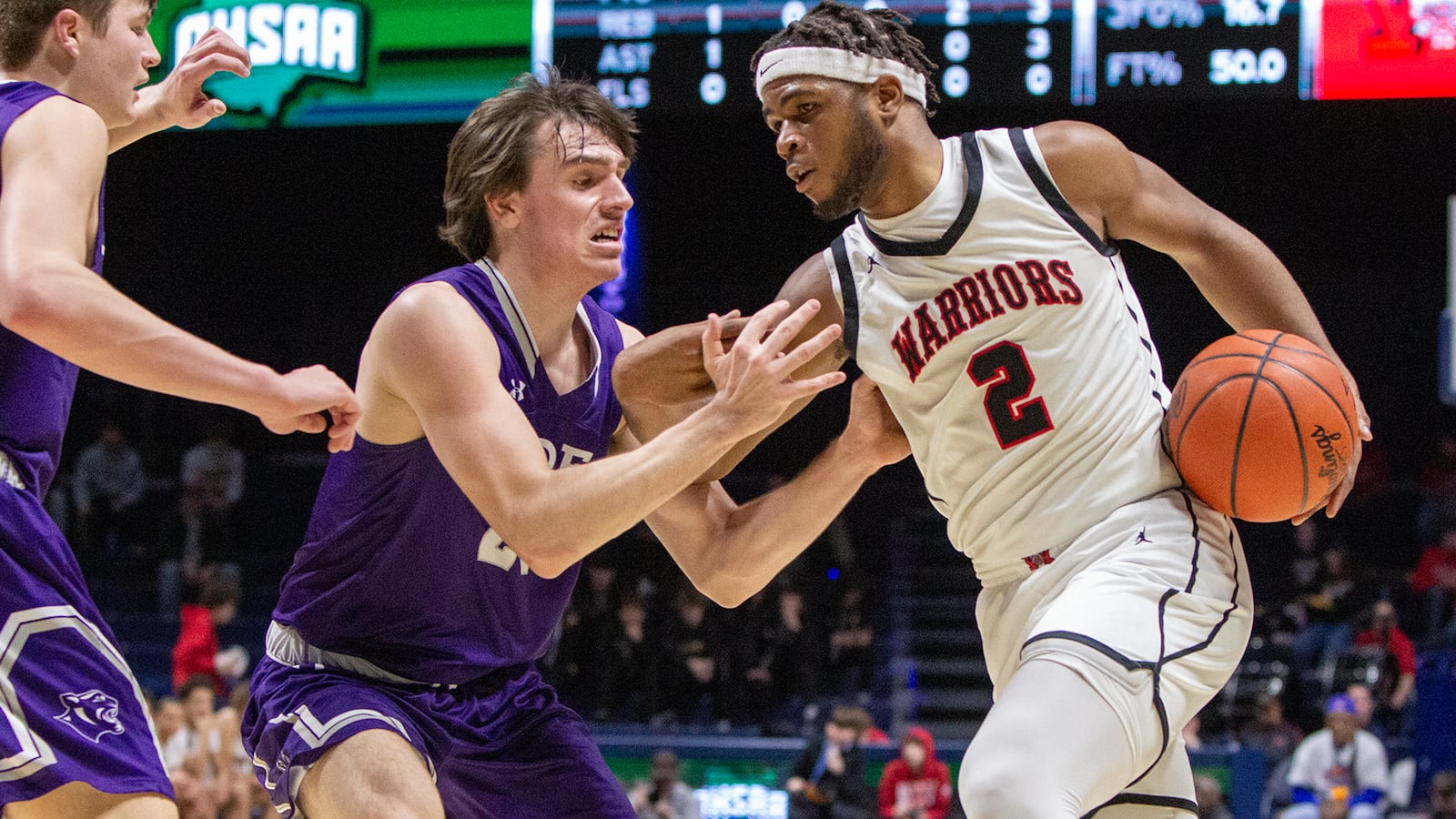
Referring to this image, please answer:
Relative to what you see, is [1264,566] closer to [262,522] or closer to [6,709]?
[262,522]

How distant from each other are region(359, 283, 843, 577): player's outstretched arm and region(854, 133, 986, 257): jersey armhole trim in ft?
1.34

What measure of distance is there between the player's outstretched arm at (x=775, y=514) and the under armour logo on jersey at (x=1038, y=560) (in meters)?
0.59

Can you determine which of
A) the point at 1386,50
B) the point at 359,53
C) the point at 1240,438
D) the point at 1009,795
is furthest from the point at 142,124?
the point at 1386,50

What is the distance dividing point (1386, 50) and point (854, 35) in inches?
233

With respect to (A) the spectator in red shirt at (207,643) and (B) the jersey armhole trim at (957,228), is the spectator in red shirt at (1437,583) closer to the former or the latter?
(A) the spectator in red shirt at (207,643)

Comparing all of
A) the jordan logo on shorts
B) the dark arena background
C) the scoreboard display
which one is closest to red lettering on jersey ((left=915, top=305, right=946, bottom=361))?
the jordan logo on shorts

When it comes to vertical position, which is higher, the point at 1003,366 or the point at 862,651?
the point at 1003,366

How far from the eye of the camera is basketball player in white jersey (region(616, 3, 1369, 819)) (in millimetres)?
2949

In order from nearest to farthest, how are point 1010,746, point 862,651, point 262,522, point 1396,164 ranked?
point 1010,746, point 862,651, point 1396,164, point 262,522

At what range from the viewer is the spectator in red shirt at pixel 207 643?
10.0 metres

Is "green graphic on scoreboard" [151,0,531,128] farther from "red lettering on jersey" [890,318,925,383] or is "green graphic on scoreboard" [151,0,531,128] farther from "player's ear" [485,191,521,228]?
"red lettering on jersey" [890,318,925,383]

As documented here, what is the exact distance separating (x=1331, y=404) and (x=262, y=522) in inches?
489

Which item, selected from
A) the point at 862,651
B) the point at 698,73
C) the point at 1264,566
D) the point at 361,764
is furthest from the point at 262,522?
the point at 361,764

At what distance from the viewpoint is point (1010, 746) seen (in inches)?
105
